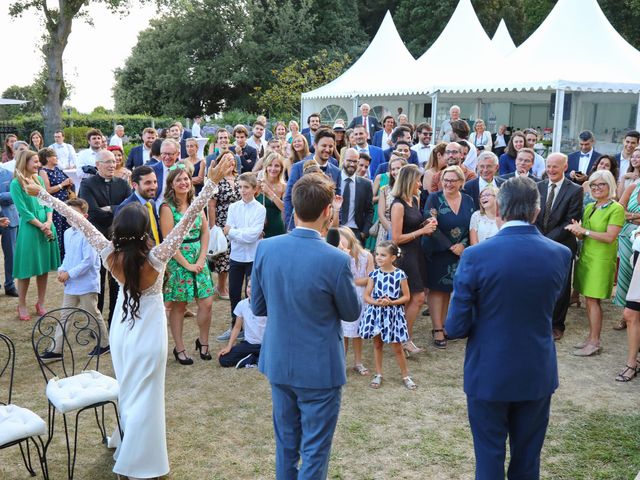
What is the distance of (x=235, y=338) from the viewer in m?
5.89

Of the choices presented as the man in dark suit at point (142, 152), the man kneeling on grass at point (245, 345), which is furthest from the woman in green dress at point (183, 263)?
the man in dark suit at point (142, 152)

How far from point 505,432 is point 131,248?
223 centimetres

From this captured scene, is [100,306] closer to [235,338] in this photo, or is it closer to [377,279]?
[235,338]

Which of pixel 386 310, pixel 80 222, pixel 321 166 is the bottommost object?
pixel 386 310

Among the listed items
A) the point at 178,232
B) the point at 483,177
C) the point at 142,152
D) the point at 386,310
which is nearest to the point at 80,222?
the point at 178,232

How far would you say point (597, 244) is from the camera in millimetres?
6125

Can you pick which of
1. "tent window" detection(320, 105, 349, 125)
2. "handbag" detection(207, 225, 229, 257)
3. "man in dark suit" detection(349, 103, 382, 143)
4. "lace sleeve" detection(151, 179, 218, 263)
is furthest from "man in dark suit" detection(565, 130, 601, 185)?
"tent window" detection(320, 105, 349, 125)

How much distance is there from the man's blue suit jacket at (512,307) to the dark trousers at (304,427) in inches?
27.3

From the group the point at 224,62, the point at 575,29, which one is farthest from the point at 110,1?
the point at 575,29

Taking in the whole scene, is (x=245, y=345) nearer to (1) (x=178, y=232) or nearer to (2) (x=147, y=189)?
(2) (x=147, y=189)

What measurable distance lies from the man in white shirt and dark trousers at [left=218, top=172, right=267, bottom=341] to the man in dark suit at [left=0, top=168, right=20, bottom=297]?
3210 millimetres

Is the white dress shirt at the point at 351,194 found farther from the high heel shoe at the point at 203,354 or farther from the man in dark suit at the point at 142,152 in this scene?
the man in dark suit at the point at 142,152

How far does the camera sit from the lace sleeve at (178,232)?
3.72 m

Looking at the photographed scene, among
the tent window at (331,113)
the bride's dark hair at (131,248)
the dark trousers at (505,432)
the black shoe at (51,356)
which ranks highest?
the tent window at (331,113)
